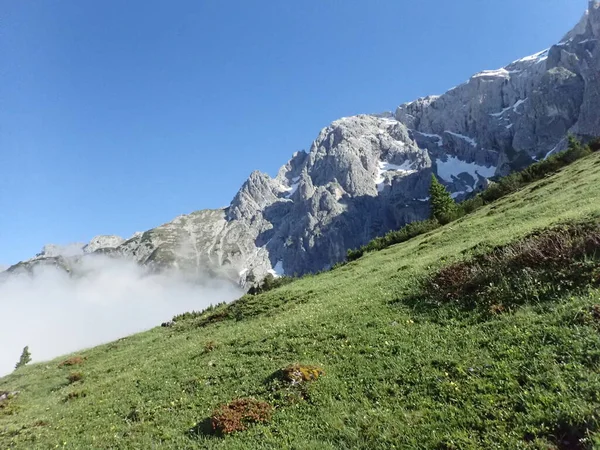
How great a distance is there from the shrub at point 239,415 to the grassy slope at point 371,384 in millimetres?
416

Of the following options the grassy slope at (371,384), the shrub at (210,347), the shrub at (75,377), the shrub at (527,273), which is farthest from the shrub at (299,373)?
the shrub at (75,377)

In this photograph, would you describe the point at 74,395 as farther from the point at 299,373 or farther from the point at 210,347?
the point at 299,373

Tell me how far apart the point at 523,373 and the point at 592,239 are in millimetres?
9869

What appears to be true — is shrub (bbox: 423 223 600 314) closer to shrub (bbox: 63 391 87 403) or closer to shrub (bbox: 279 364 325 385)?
shrub (bbox: 279 364 325 385)

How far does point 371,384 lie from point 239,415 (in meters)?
5.14

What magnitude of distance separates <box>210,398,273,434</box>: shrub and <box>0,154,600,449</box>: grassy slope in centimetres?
42

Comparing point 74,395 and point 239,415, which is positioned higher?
point 74,395

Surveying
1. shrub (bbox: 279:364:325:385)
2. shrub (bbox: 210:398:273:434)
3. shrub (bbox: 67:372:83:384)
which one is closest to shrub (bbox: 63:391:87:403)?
shrub (bbox: 67:372:83:384)

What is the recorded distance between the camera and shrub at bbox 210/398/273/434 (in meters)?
13.4

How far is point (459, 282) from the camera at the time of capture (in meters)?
20.1

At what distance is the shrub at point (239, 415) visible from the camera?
13.4m

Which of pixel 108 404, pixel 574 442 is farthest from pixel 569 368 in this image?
pixel 108 404

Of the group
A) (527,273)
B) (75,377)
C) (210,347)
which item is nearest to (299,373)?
(210,347)

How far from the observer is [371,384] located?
1385cm
